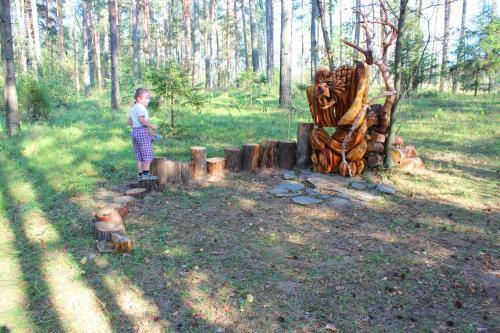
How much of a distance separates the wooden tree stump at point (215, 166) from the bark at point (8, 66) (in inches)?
227

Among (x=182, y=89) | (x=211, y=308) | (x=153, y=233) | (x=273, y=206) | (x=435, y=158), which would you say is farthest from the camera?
(x=182, y=89)

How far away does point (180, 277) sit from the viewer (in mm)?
3492

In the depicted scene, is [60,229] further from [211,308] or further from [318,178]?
[318,178]

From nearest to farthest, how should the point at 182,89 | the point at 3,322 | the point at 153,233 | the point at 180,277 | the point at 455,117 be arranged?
the point at 3,322 → the point at 180,277 → the point at 153,233 → the point at 182,89 → the point at 455,117

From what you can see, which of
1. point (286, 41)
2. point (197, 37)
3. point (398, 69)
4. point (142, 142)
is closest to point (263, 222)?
point (142, 142)

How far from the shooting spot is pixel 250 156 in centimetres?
663

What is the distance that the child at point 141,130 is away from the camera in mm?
5480

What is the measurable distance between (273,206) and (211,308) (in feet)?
7.71

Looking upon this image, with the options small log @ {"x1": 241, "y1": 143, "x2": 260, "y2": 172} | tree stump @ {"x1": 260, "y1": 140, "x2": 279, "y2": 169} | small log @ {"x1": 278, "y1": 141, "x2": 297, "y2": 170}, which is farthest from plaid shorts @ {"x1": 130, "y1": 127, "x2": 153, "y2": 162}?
small log @ {"x1": 278, "y1": 141, "x2": 297, "y2": 170}

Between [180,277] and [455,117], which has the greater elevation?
[455,117]

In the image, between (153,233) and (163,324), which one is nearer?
(163,324)

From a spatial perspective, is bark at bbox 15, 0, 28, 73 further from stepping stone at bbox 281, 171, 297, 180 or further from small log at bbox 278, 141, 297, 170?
stepping stone at bbox 281, 171, 297, 180

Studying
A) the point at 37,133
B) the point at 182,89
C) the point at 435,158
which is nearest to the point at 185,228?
the point at 182,89

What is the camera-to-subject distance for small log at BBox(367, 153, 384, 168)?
6.47 metres
